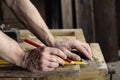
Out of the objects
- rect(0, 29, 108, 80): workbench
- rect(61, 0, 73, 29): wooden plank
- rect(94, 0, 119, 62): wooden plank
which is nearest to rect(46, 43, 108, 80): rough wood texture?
rect(0, 29, 108, 80): workbench

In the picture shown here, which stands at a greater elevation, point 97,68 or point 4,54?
point 4,54

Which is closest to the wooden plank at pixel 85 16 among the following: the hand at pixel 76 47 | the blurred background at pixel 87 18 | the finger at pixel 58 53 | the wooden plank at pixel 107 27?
the blurred background at pixel 87 18

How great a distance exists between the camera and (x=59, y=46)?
1477 millimetres

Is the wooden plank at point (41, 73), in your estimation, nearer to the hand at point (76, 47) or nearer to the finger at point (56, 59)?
the finger at point (56, 59)

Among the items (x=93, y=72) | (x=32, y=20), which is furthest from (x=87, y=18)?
(x=93, y=72)

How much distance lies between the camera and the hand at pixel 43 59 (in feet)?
4.09

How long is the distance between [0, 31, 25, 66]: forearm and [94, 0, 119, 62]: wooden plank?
252cm

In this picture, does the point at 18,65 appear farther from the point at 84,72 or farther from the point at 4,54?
the point at 84,72

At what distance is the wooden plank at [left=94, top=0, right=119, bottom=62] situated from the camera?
3729mm

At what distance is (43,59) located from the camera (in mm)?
1253

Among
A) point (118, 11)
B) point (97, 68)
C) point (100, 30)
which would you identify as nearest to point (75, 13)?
Answer: point (100, 30)

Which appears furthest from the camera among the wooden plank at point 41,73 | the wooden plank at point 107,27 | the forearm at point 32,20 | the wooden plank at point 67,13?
the wooden plank at point 107,27

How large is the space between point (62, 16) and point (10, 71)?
2.42 metres

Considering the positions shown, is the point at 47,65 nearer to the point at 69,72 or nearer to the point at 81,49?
the point at 69,72
